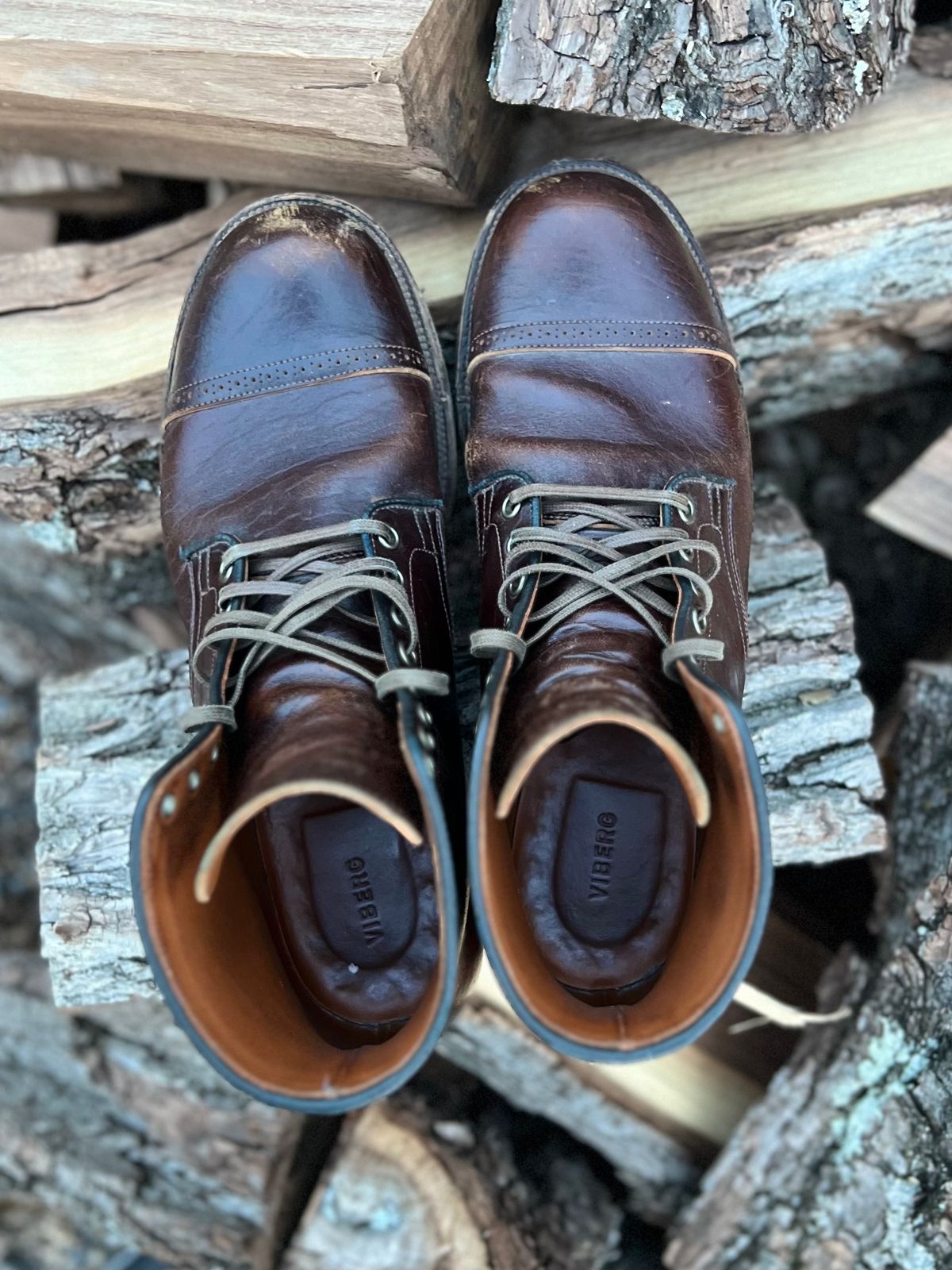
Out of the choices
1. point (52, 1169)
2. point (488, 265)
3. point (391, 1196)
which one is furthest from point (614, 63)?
point (52, 1169)

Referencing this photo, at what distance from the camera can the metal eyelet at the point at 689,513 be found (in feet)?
5.29

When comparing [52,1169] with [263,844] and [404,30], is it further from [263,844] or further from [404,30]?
[404,30]

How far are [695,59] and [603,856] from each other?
1.20 m

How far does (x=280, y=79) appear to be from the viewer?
151cm

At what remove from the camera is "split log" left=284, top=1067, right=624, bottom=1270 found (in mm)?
1893

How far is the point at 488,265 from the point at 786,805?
41.5 inches

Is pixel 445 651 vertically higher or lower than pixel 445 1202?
higher

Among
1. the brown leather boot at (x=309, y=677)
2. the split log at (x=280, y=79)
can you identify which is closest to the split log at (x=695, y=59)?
the split log at (x=280, y=79)

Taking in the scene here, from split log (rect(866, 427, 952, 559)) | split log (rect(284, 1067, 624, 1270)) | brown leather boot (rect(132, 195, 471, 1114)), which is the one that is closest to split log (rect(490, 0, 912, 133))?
→ brown leather boot (rect(132, 195, 471, 1114))

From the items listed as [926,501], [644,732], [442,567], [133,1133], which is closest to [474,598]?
[442,567]

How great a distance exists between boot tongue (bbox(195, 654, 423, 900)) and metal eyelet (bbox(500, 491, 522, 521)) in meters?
0.37

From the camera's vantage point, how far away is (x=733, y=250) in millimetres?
1772

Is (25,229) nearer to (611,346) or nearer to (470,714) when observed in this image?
(611,346)

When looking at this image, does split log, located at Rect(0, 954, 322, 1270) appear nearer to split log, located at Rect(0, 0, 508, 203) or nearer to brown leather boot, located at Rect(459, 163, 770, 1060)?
brown leather boot, located at Rect(459, 163, 770, 1060)
